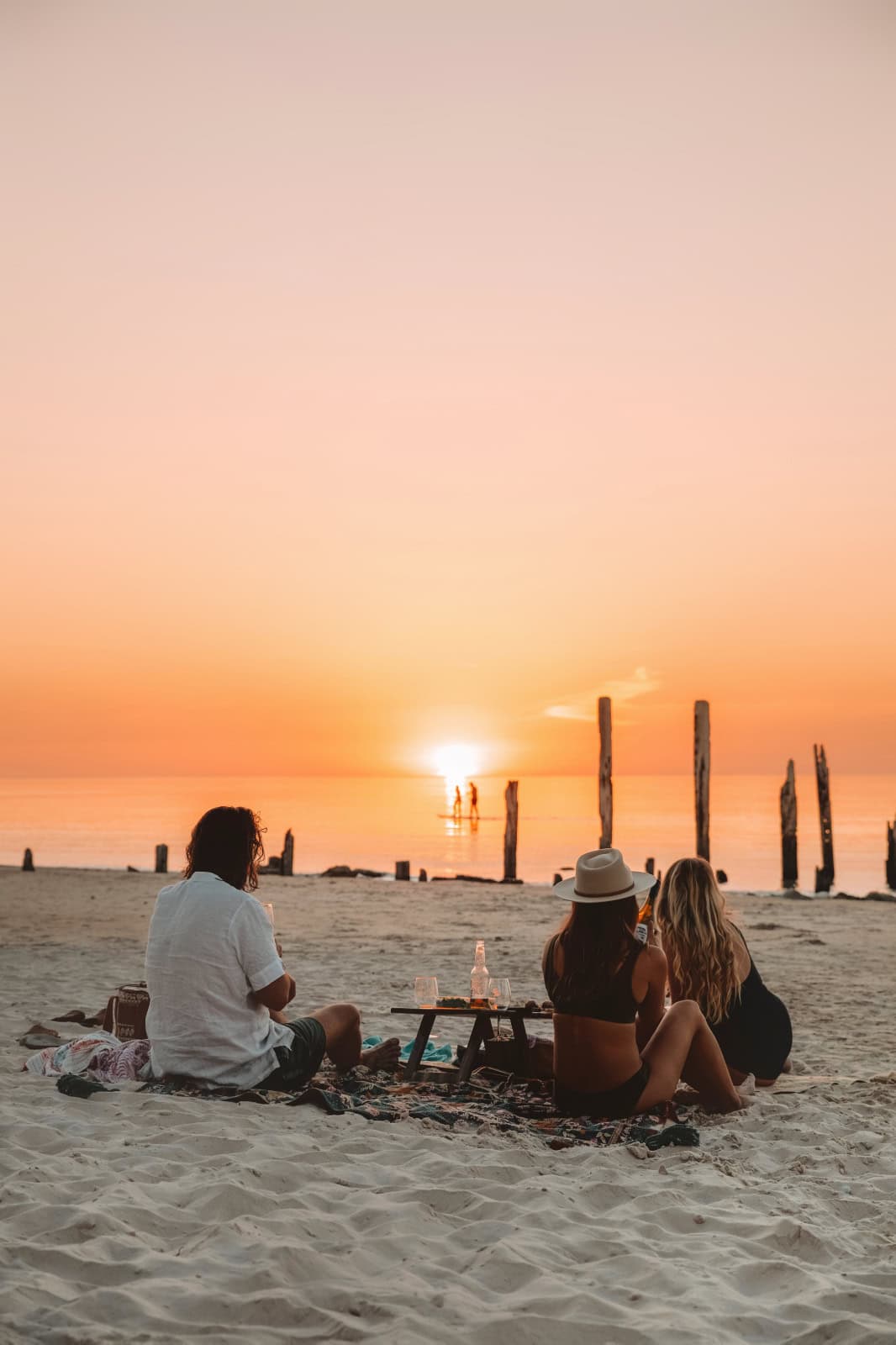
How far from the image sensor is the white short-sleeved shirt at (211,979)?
5.54 meters

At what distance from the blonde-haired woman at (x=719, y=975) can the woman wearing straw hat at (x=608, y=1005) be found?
0.53 meters

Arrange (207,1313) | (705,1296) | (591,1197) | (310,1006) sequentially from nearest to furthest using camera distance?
(207,1313) < (705,1296) < (591,1197) < (310,1006)

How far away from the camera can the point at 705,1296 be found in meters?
3.56

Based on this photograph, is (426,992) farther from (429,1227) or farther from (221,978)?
(429,1227)

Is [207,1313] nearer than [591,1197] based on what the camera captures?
Yes

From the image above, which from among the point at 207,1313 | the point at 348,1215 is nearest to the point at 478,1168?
the point at 348,1215

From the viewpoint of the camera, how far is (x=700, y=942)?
6.23 meters

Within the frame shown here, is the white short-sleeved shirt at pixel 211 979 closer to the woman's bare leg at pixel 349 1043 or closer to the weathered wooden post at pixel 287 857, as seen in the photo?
the woman's bare leg at pixel 349 1043

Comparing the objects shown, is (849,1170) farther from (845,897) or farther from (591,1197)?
(845,897)

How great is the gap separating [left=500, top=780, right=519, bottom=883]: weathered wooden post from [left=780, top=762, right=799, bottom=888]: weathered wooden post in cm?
843

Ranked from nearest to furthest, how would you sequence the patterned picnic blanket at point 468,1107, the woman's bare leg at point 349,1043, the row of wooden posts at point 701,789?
the patterned picnic blanket at point 468,1107, the woman's bare leg at point 349,1043, the row of wooden posts at point 701,789

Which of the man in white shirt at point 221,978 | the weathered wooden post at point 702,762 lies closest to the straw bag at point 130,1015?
the man in white shirt at point 221,978

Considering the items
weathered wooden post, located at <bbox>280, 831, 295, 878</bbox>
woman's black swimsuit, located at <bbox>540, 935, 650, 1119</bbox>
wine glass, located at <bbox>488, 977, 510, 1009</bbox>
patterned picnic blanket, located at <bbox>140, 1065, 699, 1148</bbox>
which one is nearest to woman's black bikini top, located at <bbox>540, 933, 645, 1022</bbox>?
woman's black swimsuit, located at <bbox>540, 935, 650, 1119</bbox>

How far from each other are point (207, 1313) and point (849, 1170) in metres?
3.05
